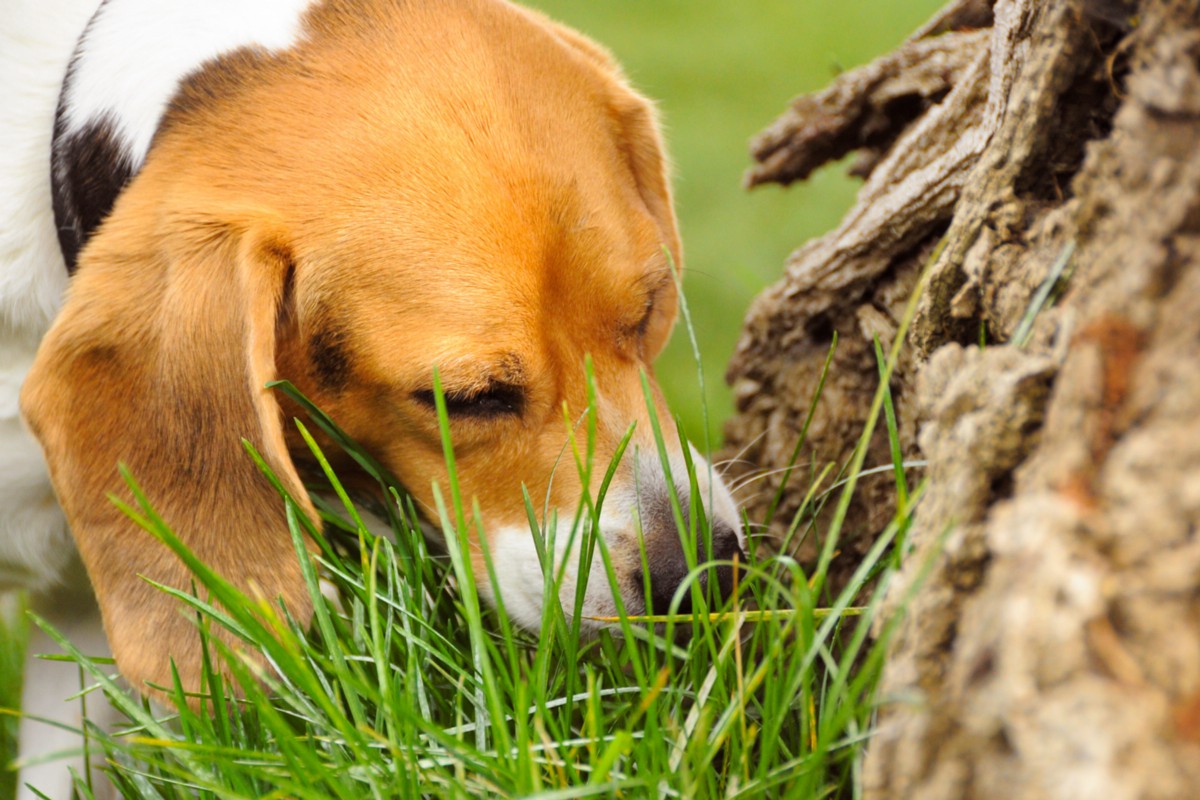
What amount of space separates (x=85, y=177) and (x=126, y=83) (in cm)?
21

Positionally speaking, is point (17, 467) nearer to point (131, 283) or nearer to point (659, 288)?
point (131, 283)

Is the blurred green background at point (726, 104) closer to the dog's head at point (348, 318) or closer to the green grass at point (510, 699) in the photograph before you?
the dog's head at point (348, 318)

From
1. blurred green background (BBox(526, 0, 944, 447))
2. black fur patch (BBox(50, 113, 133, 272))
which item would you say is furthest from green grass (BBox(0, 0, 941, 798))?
blurred green background (BBox(526, 0, 944, 447))

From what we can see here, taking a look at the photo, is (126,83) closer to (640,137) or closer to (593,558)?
(640,137)

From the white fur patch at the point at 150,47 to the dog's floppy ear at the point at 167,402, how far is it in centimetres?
31

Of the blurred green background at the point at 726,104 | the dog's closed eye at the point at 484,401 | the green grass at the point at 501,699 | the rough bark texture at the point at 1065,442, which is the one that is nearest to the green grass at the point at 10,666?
the green grass at the point at 501,699

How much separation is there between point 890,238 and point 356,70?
1185mm

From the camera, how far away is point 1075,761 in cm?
91

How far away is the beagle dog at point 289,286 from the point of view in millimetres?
2016

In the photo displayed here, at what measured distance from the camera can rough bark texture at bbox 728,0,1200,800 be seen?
0.92 metres

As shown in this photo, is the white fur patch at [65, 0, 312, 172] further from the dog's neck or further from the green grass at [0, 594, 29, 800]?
the green grass at [0, 594, 29, 800]

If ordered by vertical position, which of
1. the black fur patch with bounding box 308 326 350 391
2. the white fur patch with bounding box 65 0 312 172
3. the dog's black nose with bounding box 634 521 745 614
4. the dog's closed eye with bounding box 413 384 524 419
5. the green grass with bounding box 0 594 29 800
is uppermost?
the white fur patch with bounding box 65 0 312 172

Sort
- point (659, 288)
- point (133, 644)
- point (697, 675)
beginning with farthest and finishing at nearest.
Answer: point (659, 288)
point (133, 644)
point (697, 675)

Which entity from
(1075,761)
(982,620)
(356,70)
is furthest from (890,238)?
(1075,761)
